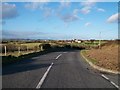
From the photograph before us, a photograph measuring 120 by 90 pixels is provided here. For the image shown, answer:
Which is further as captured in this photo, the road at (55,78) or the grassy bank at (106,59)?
the grassy bank at (106,59)

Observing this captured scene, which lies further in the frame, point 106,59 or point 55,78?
point 106,59

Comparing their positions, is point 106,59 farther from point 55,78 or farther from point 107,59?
point 55,78

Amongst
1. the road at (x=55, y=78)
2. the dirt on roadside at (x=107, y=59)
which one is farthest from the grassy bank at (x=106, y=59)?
the road at (x=55, y=78)

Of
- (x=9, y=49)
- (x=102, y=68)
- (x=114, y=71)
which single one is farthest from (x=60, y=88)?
(x=9, y=49)

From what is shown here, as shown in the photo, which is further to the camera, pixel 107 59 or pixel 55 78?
pixel 107 59

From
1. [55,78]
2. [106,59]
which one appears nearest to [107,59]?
[106,59]

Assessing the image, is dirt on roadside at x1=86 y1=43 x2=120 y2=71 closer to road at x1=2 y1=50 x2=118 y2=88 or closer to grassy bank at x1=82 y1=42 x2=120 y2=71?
grassy bank at x1=82 y1=42 x2=120 y2=71

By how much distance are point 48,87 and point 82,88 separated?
4.53 ft

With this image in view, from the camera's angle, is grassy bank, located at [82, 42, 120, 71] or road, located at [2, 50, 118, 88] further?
grassy bank, located at [82, 42, 120, 71]

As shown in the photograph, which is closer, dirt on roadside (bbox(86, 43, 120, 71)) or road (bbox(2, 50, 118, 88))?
road (bbox(2, 50, 118, 88))

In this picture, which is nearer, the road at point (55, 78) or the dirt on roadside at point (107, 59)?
the road at point (55, 78)

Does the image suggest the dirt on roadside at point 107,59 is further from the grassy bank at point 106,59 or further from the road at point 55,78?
the road at point 55,78

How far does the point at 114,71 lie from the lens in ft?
59.6

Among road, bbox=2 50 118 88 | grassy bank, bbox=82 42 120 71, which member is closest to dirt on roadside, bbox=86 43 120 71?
grassy bank, bbox=82 42 120 71
